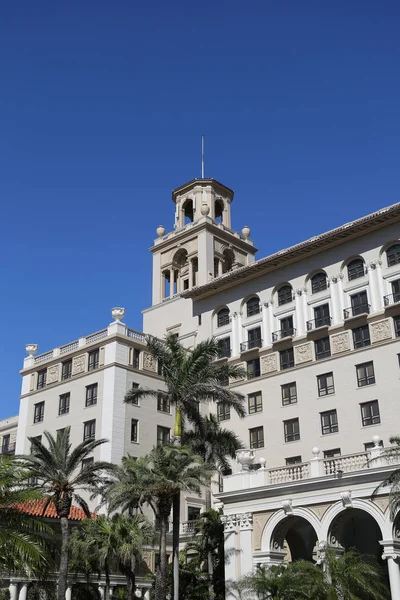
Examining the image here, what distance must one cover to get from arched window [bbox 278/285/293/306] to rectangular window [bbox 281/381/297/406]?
6.23m

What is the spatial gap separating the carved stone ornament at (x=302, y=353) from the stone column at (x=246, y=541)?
16.5 metres

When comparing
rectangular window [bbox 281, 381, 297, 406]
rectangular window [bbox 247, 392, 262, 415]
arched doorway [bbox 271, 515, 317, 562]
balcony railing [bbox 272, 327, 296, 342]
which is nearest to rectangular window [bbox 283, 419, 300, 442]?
rectangular window [bbox 281, 381, 297, 406]

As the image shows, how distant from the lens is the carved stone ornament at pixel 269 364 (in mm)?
51781

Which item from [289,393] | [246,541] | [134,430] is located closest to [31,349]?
[134,430]

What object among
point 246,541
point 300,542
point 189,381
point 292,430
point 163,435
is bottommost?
point 246,541

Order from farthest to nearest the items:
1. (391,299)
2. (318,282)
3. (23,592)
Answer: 1. (318,282)
2. (391,299)
3. (23,592)

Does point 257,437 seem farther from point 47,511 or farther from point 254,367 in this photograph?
point 47,511

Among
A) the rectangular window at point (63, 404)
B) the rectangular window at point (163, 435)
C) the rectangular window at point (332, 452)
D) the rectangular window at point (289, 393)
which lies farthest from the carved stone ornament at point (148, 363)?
the rectangular window at point (332, 452)

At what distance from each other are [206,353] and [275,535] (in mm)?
→ 10355

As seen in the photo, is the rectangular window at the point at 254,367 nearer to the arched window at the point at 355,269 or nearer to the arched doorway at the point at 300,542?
the arched window at the point at 355,269

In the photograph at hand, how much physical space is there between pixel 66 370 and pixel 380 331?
24.7m

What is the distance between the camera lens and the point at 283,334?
2055 inches

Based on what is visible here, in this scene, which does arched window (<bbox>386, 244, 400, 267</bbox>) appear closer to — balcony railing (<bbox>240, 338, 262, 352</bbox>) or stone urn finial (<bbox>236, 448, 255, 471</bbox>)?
balcony railing (<bbox>240, 338, 262, 352</bbox>)

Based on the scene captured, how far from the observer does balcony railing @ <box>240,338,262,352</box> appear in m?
53.6
